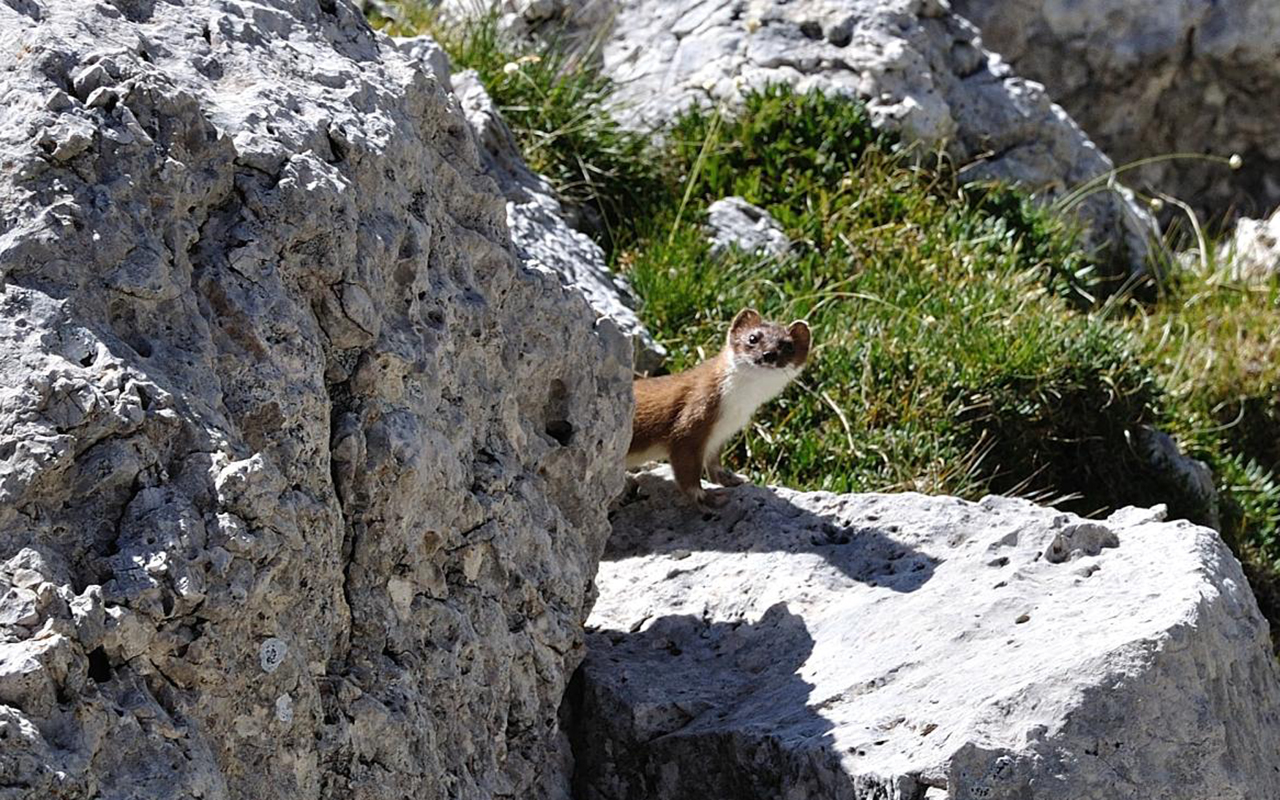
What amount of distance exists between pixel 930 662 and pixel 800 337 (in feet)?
9.09

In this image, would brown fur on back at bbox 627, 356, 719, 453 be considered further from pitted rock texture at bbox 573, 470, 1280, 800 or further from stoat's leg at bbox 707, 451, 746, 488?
pitted rock texture at bbox 573, 470, 1280, 800

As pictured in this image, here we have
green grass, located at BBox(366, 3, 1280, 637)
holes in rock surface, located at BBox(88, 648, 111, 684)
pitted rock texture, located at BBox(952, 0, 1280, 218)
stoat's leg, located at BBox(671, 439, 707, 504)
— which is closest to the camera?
holes in rock surface, located at BBox(88, 648, 111, 684)

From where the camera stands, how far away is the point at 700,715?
4.07 m

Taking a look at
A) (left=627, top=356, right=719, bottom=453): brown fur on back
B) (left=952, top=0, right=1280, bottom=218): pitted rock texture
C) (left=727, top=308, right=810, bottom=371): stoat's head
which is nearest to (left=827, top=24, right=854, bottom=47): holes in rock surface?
(left=727, top=308, right=810, bottom=371): stoat's head

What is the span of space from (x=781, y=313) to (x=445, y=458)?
4043 mm

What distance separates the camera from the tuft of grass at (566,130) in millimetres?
7645

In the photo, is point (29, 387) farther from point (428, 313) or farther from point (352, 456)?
point (428, 313)

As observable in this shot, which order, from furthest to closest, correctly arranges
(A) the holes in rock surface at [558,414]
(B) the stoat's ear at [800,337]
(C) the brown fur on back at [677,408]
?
(B) the stoat's ear at [800,337]
(C) the brown fur on back at [677,408]
(A) the holes in rock surface at [558,414]

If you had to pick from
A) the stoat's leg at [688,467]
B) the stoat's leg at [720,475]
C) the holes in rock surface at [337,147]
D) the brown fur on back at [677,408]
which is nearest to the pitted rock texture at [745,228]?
the brown fur on back at [677,408]

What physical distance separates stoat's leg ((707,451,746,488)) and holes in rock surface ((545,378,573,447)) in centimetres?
172

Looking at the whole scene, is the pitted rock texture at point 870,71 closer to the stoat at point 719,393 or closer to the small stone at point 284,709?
the stoat at point 719,393

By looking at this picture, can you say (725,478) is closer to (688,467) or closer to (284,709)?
(688,467)

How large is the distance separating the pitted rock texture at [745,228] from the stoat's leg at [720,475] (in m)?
1.73

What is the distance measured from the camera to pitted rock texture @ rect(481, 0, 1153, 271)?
863 centimetres
